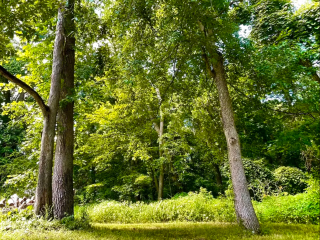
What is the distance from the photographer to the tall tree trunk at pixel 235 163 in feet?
17.4

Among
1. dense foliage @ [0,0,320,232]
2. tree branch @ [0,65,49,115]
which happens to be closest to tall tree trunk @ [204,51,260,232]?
dense foliage @ [0,0,320,232]

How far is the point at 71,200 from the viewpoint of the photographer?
565cm

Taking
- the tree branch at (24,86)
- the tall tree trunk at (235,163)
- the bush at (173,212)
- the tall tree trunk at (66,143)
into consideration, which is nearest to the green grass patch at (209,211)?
the bush at (173,212)

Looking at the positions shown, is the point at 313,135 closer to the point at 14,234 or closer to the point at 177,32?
the point at 177,32

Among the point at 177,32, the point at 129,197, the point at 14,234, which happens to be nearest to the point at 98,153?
the point at 129,197

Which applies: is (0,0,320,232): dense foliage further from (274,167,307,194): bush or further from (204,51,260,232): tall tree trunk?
(204,51,260,232): tall tree trunk

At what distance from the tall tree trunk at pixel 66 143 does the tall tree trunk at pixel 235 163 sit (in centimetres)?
445

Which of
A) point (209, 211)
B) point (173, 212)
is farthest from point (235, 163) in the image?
point (173, 212)

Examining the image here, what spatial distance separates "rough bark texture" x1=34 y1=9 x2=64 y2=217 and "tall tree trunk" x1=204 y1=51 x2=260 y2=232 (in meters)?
4.70

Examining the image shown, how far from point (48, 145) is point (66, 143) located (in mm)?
660

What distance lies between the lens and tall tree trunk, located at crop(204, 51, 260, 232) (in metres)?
5.30

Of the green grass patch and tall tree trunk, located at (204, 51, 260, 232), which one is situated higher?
tall tree trunk, located at (204, 51, 260, 232)

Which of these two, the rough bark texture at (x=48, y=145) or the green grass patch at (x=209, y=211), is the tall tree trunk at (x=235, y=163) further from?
the rough bark texture at (x=48, y=145)

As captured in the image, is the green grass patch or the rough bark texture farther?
the green grass patch
